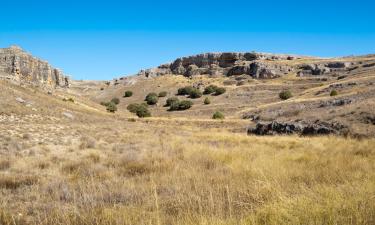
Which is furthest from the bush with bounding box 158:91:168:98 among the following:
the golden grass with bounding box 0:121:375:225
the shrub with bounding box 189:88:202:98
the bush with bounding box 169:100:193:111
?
the golden grass with bounding box 0:121:375:225

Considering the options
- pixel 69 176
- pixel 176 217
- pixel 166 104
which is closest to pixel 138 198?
pixel 176 217

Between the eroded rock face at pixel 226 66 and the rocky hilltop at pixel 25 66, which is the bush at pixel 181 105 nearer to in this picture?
the rocky hilltop at pixel 25 66

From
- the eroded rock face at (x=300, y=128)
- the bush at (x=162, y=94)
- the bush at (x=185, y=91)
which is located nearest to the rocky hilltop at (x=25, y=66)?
the bush at (x=162, y=94)

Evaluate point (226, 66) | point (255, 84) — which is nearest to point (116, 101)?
point (255, 84)

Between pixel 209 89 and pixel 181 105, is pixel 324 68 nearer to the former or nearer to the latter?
pixel 209 89

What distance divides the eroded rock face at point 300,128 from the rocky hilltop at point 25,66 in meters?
34.9

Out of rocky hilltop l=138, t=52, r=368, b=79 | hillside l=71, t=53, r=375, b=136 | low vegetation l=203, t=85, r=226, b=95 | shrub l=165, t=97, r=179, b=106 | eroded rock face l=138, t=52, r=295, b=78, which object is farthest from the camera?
eroded rock face l=138, t=52, r=295, b=78

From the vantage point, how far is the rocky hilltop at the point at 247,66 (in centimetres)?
7862

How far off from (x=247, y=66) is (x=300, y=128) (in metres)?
66.9

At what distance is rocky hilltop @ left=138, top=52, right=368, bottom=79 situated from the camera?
78625 millimetres

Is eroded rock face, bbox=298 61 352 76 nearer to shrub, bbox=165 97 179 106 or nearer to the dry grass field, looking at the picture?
shrub, bbox=165 97 179 106

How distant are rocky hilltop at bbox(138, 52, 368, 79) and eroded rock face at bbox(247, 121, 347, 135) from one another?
58.0 m

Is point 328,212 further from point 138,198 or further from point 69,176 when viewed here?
point 69,176

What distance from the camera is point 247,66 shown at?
8594 centimetres
